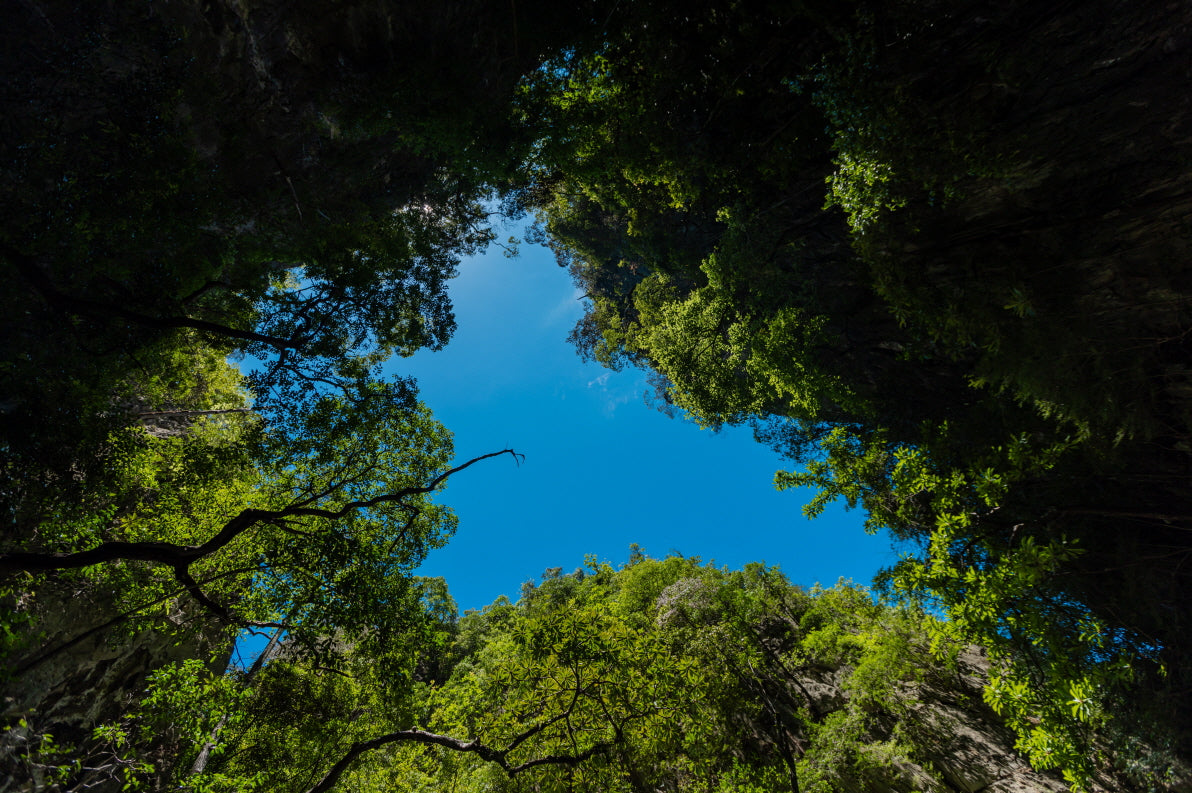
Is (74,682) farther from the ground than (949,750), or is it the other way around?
(74,682)

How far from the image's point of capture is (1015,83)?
21.9 ft

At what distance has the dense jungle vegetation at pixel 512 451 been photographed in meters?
6.72

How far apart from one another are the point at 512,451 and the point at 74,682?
485 inches

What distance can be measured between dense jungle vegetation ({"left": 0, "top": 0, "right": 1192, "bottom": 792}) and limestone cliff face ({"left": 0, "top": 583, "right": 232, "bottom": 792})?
10 cm

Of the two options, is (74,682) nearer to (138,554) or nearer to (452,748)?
(138,554)

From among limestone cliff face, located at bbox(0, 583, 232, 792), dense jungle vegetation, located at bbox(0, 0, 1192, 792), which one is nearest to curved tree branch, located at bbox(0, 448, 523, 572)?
dense jungle vegetation, located at bbox(0, 0, 1192, 792)

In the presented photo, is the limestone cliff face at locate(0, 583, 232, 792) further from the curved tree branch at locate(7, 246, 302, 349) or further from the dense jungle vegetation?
the curved tree branch at locate(7, 246, 302, 349)

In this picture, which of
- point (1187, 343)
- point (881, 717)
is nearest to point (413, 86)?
point (1187, 343)

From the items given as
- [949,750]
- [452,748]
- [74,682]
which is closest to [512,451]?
[452,748]

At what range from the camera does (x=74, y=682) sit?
9891 millimetres

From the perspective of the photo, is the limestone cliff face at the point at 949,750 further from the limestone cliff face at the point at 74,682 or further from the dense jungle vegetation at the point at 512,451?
the limestone cliff face at the point at 74,682

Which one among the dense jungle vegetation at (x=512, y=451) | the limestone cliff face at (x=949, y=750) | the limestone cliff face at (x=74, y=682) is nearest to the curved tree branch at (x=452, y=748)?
the dense jungle vegetation at (x=512, y=451)

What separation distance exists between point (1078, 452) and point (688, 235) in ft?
41.7

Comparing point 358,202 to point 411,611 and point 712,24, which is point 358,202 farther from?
point 411,611
